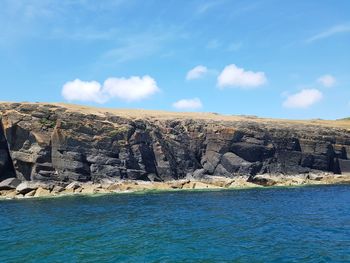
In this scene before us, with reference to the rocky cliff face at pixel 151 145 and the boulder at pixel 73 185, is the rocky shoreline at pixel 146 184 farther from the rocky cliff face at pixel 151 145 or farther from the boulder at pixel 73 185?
the rocky cliff face at pixel 151 145

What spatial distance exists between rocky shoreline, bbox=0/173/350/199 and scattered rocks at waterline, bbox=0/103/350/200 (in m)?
0.20

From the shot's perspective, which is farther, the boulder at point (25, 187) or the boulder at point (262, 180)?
the boulder at point (262, 180)

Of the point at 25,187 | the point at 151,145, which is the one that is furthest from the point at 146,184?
the point at 25,187

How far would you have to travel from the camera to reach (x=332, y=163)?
314 feet

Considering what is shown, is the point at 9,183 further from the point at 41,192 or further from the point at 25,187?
the point at 41,192

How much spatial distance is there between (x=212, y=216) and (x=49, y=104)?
5397 cm

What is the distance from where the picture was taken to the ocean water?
2605 centimetres

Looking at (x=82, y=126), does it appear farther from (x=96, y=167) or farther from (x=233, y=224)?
(x=233, y=224)

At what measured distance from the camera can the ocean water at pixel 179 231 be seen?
26047 millimetres

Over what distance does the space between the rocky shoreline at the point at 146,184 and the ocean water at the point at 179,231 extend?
713 inches

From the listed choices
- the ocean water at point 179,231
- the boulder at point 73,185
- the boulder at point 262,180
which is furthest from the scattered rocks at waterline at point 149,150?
the ocean water at point 179,231

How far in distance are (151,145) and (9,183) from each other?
95.3 feet

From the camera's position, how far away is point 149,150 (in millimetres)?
86188

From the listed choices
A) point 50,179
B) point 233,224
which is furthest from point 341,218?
point 50,179
